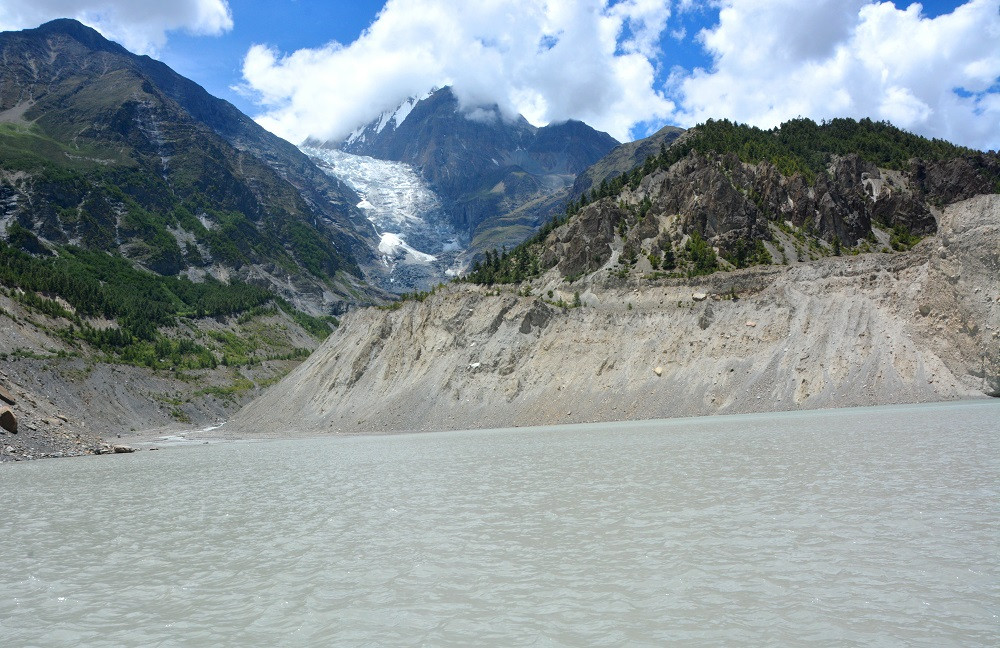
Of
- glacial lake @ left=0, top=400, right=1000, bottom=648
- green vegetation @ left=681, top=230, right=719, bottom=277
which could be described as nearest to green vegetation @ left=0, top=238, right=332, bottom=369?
green vegetation @ left=681, top=230, right=719, bottom=277

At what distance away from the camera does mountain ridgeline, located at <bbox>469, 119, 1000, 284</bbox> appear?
7631 centimetres

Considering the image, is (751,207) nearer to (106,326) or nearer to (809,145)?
(809,145)

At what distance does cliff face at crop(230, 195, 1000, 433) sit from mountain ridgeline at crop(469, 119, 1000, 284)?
19.1 ft

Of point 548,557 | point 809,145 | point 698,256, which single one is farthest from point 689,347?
point 809,145

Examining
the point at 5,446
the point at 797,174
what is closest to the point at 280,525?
the point at 5,446

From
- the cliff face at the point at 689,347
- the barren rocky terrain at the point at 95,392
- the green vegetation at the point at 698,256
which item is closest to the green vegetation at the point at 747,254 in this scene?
the green vegetation at the point at 698,256

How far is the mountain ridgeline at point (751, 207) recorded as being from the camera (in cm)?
7631

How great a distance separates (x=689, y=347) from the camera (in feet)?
211

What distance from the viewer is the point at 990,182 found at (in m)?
87.0

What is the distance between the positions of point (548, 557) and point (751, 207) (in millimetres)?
74039

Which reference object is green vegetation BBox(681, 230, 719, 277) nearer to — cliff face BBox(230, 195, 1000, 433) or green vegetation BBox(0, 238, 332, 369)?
cliff face BBox(230, 195, 1000, 433)

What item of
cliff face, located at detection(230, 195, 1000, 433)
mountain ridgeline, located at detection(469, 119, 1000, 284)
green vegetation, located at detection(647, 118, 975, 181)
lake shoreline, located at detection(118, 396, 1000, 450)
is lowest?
lake shoreline, located at detection(118, 396, 1000, 450)

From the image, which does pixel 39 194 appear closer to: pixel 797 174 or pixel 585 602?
pixel 797 174

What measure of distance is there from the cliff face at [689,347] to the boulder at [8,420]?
32.7 meters
